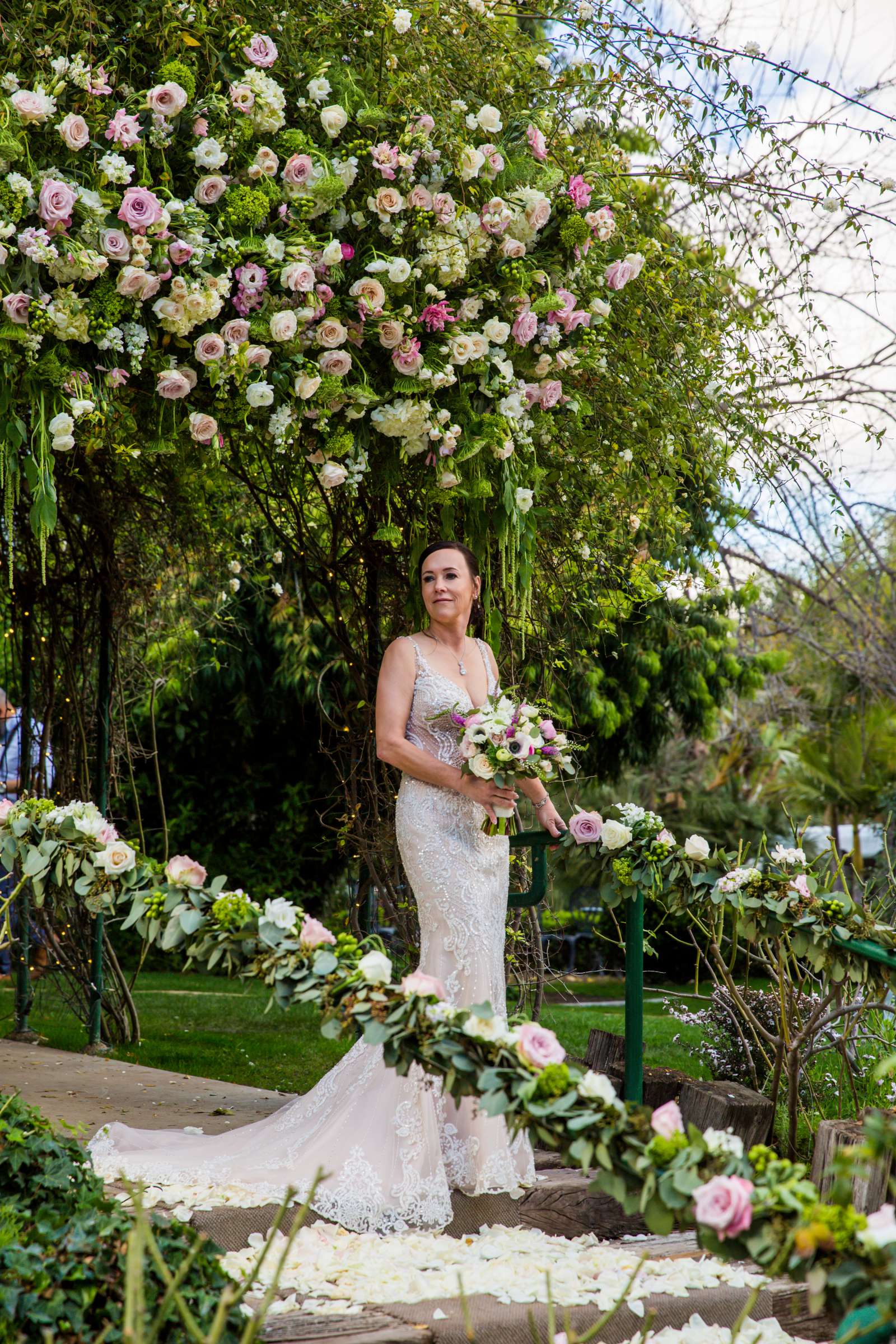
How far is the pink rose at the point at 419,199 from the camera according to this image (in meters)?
3.48

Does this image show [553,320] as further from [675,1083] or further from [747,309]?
[675,1083]

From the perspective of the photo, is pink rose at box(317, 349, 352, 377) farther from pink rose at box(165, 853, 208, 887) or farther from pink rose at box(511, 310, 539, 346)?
pink rose at box(165, 853, 208, 887)

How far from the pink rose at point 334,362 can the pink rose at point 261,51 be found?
2.49 feet

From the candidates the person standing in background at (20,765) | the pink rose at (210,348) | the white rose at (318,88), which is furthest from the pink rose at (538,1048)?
the person standing in background at (20,765)

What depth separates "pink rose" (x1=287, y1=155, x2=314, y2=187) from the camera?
3.30m

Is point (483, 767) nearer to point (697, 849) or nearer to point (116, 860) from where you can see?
point (697, 849)

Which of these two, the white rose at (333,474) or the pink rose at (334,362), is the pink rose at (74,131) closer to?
the pink rose at (334,362)

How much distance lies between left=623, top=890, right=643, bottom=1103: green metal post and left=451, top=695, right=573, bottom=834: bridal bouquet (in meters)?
0.52

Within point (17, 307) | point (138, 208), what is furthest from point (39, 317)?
point (138, 208)

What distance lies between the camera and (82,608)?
5.91m

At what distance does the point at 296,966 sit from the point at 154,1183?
1132mm

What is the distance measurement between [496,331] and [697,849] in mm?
1593

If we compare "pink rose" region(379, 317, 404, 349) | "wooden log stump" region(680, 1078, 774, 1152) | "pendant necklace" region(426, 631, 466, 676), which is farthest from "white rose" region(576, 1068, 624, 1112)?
"pink rose" region(379, 317, 404, 349)

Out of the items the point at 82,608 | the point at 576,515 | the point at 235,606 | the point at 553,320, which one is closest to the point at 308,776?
the point at 235,606
